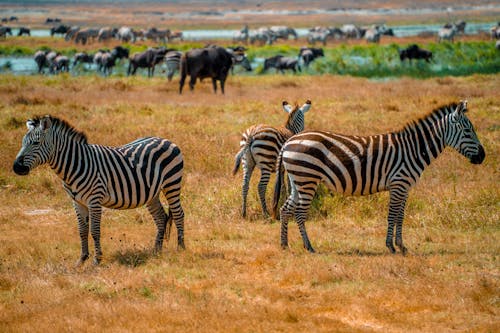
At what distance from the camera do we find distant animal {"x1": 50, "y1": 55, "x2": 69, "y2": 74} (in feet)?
132

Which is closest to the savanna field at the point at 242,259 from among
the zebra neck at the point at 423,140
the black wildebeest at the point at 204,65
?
the zebra neck at the point at 423,140

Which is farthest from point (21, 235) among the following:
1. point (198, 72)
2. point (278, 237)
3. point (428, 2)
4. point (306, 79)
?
point (428, 2)

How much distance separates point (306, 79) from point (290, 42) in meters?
41.0

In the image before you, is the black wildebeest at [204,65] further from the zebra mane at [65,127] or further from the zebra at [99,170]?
the zebra mane at [65,127]

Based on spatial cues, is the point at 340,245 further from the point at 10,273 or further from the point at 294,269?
the point at 10,273

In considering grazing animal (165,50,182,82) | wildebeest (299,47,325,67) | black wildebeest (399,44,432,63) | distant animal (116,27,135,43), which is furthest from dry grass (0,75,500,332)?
distant animal (116,27,135,43)

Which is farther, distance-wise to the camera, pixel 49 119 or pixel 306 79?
pixel 306 79

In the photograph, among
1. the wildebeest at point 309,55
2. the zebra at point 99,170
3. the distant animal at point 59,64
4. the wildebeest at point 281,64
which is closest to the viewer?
the zebra at point 99,170

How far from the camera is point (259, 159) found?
480 inches

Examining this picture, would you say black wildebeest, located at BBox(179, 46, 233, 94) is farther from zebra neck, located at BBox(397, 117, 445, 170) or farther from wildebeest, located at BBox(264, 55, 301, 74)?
zebra neck, located at BBox(397, 117, 445, 170)

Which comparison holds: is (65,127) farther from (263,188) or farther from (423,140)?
(423,140)

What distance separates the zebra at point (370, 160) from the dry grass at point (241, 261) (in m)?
0.61

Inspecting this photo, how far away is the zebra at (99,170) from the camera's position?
29.6 ft

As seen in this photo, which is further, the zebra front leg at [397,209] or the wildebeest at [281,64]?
the wildebeest at [281,64]
